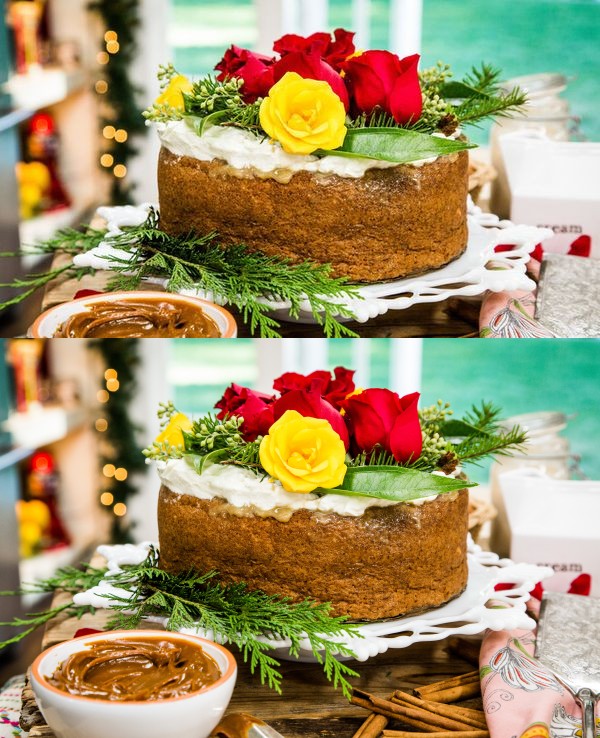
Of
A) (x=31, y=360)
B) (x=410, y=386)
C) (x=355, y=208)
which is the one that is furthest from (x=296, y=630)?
(x=31, y=360)

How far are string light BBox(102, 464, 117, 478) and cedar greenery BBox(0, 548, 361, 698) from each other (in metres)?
1.96

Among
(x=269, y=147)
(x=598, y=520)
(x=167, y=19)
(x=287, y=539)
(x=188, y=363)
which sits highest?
(x=167, y=19)

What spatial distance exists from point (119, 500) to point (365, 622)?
2.13 metres

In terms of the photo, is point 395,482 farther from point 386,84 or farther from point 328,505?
point 386,84

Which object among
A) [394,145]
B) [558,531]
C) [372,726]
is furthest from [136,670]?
[558,531]

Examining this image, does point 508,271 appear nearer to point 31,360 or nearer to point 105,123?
point 31,360

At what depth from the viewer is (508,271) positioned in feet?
4.09

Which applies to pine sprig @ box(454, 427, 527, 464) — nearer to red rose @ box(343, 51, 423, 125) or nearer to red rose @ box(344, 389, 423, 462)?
red rose @ box(344, 389, 423, 462)

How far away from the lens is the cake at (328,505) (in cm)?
110

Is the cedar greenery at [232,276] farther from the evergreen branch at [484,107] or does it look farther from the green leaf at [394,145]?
the evergreen branch at [484,107]

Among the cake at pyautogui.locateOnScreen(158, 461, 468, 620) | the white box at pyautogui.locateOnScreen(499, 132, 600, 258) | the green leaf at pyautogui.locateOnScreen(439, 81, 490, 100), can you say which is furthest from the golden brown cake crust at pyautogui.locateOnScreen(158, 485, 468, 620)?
the white box at pyautogui.locateOnScreen(499, 132, 600, 258)

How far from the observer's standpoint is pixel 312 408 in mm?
1120

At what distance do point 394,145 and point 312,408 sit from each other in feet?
0.94

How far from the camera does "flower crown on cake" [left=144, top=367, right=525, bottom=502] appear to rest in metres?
1.08
